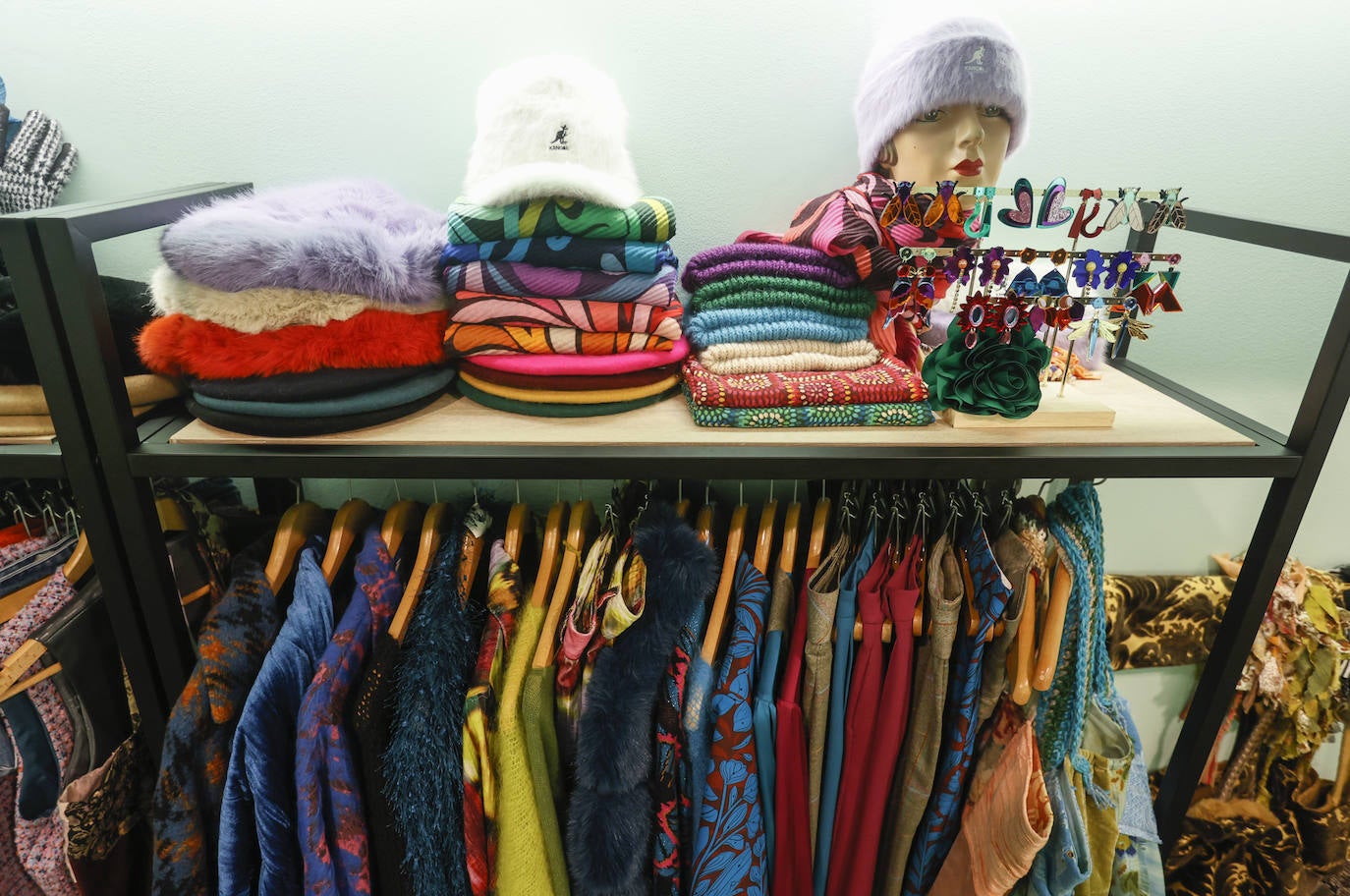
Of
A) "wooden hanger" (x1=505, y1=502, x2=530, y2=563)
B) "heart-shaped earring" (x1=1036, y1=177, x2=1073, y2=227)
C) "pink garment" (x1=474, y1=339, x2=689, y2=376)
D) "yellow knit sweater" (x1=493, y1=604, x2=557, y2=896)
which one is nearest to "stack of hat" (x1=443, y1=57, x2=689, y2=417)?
"pink garment" (x1=474, y1=339, x2=689, y2=376)

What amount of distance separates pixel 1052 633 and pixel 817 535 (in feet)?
1.03

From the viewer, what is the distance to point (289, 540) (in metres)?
0.92

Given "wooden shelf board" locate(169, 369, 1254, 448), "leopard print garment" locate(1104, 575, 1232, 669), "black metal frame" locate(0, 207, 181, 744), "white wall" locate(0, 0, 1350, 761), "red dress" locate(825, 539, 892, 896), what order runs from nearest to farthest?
"black metal frame" locate(0, 207, 181, 744)
"wooden shelf board" locate(169, 369, 1254, 448)
"red dress" locate(825, 539, 892, 896)
"white wall" locate(0, 0, 1350, 761)
"leopard print garment" locate(1104, 575, 1232, 669)

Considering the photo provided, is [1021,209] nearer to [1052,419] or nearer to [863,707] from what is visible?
[1052,419]

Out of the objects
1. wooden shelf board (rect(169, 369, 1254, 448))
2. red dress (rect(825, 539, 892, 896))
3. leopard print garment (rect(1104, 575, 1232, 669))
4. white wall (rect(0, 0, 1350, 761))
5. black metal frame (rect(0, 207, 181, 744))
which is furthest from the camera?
leopard print garment (rect(1104, 575, 1232, 669))

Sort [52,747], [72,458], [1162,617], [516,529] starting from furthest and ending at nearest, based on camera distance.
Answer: [1162,617] → [516,529] → [52,747] → [72,458]

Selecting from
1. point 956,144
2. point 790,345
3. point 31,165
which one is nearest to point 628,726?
point 790,345

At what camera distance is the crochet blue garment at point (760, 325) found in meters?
0.87

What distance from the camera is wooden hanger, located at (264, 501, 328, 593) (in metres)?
0.91

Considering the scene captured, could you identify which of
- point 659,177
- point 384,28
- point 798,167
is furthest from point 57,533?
point 798,167

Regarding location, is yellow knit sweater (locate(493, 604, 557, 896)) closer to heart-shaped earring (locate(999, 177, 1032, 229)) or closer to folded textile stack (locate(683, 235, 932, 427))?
folded textile stack (locate(683, 235, 932, 427))

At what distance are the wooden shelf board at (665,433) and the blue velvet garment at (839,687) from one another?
0.17 m

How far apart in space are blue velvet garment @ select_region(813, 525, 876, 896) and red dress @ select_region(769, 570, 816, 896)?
0.11 feet

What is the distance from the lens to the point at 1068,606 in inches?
35.9
